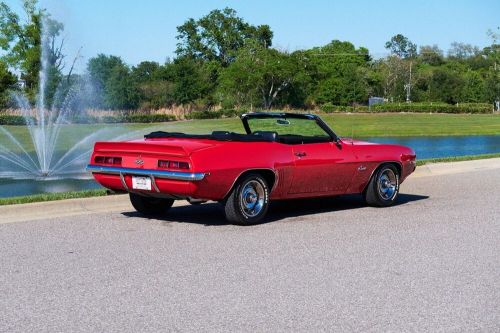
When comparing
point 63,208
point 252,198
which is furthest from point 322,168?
point 63,208

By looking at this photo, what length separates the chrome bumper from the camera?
870 centimetres

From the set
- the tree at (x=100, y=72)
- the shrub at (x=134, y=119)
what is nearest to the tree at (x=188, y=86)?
the tree at (x=100, y=72)

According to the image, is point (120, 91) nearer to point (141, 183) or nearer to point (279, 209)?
point (279, 209)

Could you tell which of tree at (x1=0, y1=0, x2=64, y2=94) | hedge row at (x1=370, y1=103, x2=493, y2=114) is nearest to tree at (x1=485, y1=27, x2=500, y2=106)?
hedge row at (x1=370, y1=103, x2=493, y2=114)

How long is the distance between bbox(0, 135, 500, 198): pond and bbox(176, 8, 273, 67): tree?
6047 centimetres

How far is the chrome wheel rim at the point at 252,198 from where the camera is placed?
30.5ft

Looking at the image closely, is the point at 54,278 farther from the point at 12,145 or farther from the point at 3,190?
the point at 12,145

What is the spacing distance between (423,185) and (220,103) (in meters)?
48.1

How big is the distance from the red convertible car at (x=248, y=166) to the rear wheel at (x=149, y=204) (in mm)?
12

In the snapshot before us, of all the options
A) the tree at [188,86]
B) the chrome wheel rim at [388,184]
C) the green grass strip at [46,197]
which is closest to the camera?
the green grass strip at [46,197]

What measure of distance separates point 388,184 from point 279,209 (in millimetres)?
1562

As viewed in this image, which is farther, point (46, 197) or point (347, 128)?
point (347, 128)

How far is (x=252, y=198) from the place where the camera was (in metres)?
9.41

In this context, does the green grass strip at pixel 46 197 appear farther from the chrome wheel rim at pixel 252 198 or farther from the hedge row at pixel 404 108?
the hedge row at pixel 404 108
